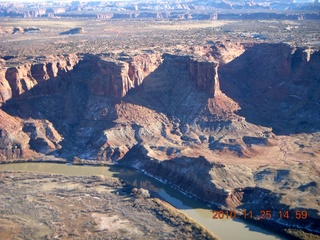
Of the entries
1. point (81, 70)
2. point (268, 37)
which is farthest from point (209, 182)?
point (268, 37)

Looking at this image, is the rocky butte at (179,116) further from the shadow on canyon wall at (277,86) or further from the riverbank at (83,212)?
the riverbank at (83,212)

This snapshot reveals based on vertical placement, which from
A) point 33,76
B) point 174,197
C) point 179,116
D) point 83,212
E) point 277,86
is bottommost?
point 174,197

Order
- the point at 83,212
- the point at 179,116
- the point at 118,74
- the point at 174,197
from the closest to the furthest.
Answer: the point at 83,212
the point at 174,197
the point at 118,74
the point at 179,116


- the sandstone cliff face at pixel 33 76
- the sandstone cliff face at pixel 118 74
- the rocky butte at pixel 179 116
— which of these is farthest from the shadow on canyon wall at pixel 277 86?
the sandstone cliff face at pixel 33 76

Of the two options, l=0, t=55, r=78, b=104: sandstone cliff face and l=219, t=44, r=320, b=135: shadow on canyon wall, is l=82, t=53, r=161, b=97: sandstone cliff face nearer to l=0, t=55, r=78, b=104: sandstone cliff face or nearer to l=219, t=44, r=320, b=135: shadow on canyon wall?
l=0, t=55, r=78, b=104: sandstone cliff face

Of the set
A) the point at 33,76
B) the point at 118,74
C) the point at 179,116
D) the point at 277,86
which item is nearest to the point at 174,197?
the point at 179,116

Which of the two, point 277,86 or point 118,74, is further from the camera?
point 277,86

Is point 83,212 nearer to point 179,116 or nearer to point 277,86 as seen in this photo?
point 179,116
